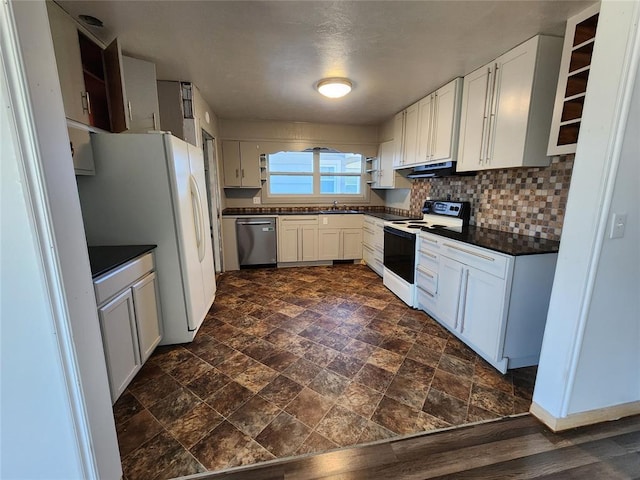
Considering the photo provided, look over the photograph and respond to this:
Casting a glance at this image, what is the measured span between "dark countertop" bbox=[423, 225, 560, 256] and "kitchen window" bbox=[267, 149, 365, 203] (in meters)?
2.69

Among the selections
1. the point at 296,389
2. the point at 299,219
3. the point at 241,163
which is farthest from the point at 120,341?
the point at 241,163

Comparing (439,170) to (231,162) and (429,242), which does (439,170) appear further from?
(231,162)

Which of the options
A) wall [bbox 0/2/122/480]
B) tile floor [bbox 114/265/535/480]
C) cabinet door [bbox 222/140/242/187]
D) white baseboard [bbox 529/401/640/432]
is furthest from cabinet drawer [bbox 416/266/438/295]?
cabinet door [bbox 222/140/242/187]

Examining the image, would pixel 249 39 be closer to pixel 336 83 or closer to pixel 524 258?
pixel 336 83

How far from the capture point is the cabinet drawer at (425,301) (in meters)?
2.75

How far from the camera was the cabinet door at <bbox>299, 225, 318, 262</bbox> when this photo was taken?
4586 millimetres

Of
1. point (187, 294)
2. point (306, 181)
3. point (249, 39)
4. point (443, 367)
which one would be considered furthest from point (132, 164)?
point (306, 181)

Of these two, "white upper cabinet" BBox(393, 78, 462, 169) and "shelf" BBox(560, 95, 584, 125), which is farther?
"white upper cabinet" BBox(393, 78, 462, 169)

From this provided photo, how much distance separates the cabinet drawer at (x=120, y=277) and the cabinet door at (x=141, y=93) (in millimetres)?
1274

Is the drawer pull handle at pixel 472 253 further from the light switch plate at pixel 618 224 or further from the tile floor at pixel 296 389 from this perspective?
the tile floor at pixel 296 389

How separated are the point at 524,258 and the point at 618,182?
70 cm

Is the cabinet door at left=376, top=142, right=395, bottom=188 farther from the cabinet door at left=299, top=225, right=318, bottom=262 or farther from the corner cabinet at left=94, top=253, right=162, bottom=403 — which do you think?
the corner cabinet at left=94, top=253, right=162, bottom=403

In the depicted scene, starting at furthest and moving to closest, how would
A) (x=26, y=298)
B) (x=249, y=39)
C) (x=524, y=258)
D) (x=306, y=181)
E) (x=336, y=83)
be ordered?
(x=306, y=181) < (x=336, y=83) < (x=249, y=39) < (x=524, y=258) < (x=26, y=298)

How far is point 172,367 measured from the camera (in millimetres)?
2105
